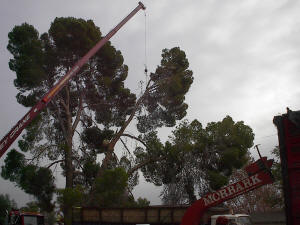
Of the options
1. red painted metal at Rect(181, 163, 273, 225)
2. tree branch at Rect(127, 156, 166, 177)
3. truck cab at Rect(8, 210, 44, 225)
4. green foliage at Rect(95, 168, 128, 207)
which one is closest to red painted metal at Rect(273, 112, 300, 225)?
red painted metal at Rect(181, 163, 273, 225)

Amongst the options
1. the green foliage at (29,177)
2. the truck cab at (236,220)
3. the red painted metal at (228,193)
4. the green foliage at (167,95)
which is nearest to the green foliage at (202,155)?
the green foliage at (167,95)

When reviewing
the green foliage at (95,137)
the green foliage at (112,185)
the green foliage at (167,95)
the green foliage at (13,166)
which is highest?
the green foliage at (167,95)

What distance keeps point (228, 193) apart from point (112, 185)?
1606cm

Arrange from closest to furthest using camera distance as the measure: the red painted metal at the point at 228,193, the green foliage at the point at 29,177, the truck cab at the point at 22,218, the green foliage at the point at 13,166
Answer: the red painted metal at the point at 228,193 → the truck cab at the point at 22,218 → the green foliage at the point at 29,177 → the green foliage at the point at 13,166

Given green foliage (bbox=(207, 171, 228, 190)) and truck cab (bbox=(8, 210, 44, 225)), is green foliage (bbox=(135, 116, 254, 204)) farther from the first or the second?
truck cab (bbox=(8, 210, 44, 225))

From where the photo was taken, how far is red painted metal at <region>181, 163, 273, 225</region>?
8.38 metres

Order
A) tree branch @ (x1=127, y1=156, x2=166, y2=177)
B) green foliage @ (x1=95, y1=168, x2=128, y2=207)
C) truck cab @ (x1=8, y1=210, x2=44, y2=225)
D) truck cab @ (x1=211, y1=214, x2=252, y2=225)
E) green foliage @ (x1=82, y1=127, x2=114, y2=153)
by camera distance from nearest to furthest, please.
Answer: truck cab @ (x1=211, y1=214, x2=252, y2=225) < truck cab @ (x1=8, y1=210, x2=44, y2=225) < green foliage @ (x1=95, y1=168, x2=128, y2=207) < tree branch @ (x1=127, y1=156, x2=166, y2=177) < green foliage @ (x1=82, y1=127, x2=114, y2=153)

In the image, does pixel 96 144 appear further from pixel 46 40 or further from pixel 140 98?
pixel 46 40

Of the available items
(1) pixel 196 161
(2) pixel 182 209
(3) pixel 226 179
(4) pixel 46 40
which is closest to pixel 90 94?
(4) pixel 46 40

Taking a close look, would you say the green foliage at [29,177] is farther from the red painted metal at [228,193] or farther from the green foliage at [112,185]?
the red painted metal at [228,193]

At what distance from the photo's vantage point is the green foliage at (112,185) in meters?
23.8

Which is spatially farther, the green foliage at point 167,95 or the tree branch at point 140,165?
the green foliage at point 167,95

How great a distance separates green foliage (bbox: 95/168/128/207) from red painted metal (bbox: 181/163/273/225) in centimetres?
1443

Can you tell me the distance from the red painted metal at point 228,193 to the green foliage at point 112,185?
14432 mm
